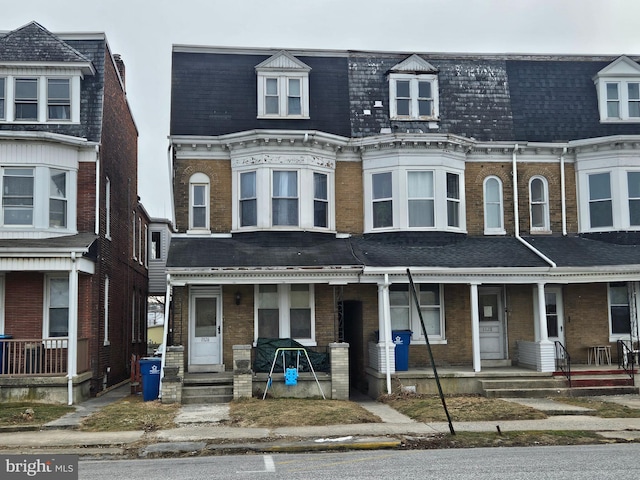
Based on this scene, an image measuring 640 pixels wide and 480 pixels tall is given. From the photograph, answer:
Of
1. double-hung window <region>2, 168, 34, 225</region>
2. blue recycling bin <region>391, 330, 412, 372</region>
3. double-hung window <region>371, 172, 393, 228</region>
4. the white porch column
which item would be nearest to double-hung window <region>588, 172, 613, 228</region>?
double-hung window <region>371, 172, 393, 228</region>

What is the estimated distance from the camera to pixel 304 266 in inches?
725

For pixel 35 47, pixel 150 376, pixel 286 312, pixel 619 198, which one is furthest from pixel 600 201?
pixel 35 47

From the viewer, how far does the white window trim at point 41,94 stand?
778 inches

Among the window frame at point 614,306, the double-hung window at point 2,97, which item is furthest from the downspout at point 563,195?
the double-hung window at point 2,97

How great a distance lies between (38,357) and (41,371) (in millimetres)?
1084

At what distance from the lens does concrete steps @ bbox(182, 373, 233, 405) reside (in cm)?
1723

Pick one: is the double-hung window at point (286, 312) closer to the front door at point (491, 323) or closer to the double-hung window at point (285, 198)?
the double-hung window at point (285, 198)

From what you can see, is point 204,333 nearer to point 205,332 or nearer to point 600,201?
point 205,332

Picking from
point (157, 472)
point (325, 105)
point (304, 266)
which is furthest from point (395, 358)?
point (157, 472)

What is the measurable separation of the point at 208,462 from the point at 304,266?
311 inches

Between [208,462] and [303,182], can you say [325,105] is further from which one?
[208,462]

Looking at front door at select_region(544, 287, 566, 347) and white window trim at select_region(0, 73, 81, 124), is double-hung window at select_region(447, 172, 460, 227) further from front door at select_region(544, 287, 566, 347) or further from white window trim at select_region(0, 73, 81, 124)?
white window trim at select_region(0, 73, 81, 124)

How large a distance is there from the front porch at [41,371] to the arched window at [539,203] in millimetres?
13351

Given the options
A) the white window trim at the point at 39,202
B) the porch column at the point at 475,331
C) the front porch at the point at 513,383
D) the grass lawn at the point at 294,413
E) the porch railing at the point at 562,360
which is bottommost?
the grass lawn at the point at 294,413
